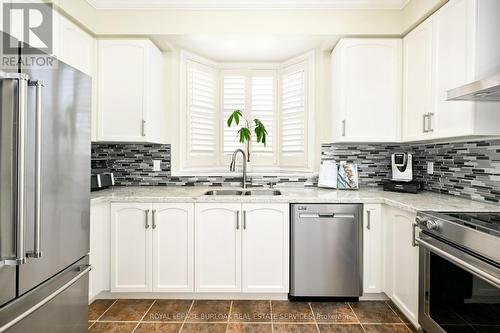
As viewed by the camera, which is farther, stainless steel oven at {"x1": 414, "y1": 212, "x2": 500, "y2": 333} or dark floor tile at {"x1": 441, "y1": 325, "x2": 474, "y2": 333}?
dark floor tile at {"x1": 441, "y1": 325, "x2": 474, "y2": 333}

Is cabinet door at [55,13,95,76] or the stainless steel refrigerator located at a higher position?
cabinet door at [55,13,95,76]

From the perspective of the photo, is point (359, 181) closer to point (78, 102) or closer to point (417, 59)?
point (417, 59)

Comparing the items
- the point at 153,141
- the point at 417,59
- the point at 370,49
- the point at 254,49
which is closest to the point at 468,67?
the point at 417,59

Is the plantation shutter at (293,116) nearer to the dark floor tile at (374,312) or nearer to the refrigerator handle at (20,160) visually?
the dark floor tile at (374,312)

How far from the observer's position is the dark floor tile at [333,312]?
2035mm

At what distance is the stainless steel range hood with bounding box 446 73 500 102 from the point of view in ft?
4.30

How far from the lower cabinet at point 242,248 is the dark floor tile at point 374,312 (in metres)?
0.58

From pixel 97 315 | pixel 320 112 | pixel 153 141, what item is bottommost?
pixel 97 315

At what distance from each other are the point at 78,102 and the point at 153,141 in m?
1.18

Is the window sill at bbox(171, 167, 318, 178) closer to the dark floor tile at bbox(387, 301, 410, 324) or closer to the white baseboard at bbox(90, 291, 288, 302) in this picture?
the white baseboard at bbox(90, 291, 288, 302)

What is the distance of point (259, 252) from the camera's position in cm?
226

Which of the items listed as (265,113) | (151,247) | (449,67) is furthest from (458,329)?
(265,113)

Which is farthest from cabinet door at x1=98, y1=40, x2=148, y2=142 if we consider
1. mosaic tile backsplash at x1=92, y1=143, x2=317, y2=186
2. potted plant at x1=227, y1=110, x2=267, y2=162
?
potted plant at x1=227, y1=110, x2=267, y2=162

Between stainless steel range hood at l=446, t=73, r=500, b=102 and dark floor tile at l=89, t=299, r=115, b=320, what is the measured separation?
9.09ft
